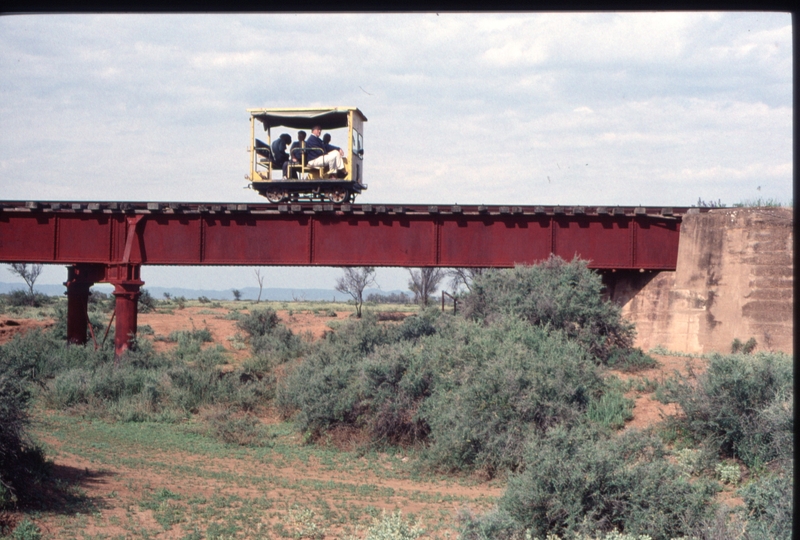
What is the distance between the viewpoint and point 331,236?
23.3 meters

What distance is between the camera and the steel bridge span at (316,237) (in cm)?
2314

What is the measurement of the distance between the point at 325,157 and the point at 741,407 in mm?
15734

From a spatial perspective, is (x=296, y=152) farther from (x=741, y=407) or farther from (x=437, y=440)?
(x=741, y=407)

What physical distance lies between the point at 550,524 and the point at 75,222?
19.7 metres

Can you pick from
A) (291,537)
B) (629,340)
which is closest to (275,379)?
(629,340)

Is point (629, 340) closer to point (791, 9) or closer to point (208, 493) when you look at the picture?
point (208, 493)

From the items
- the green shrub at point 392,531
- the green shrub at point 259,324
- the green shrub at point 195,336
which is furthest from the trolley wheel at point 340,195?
the green shrub at point 392,531

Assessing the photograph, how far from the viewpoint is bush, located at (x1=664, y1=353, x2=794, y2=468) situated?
11016 mm

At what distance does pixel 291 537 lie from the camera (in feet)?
30.4

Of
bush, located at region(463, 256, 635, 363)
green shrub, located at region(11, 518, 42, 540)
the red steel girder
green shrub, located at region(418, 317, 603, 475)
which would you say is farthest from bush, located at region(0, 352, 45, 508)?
the red steel girder

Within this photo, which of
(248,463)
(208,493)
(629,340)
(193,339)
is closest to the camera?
(208,493)

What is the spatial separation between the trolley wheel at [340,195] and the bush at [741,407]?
46.7ft

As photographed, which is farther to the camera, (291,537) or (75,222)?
(75,222)

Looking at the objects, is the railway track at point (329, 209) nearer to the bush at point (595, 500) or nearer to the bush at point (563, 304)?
the bush at point (563, 304)
